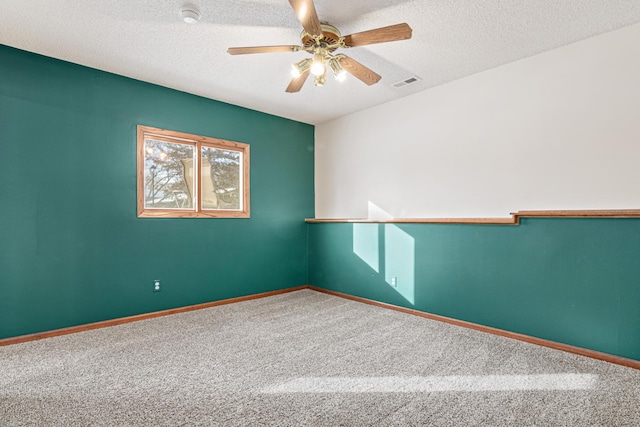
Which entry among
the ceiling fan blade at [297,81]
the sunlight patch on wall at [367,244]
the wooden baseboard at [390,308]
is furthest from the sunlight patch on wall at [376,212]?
the ceiling fan blade at [297,81]

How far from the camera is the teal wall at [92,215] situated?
9.66ft

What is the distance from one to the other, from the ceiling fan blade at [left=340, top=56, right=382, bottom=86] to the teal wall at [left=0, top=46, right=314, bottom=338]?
218 centimetres

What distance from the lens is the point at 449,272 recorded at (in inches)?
137

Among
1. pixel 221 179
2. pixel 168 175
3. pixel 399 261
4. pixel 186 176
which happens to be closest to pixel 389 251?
pixel 399 261

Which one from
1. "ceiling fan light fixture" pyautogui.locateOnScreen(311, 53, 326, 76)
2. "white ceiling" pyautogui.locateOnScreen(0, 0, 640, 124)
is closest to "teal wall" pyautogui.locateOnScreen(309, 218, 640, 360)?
"white ceiling" pyautogui.locateOnScreen(0, 0, 640, 124)

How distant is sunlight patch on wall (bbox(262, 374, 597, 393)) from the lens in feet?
6.85

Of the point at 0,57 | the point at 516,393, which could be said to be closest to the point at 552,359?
the point at 516,393

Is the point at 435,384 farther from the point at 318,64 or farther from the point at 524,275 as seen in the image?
the point at 318,64

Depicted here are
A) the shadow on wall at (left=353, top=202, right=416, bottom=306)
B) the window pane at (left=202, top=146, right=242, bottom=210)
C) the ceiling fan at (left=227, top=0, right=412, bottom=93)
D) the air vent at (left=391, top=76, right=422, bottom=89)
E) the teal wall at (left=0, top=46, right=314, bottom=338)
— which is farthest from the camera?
the window pane at (left=202, top=146, right=242, bottom=210)

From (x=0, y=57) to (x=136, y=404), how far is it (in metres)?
3.14

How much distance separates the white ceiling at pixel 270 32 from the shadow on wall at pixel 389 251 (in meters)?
1.73

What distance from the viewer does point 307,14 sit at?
1980 millimetres

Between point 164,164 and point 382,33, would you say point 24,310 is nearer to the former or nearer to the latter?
point 164,164

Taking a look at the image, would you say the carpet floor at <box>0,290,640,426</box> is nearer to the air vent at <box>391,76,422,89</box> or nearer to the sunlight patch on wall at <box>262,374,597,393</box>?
the sunlight patch on wall at <box>262,374,597,393</box>
